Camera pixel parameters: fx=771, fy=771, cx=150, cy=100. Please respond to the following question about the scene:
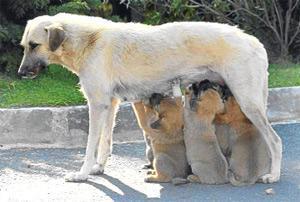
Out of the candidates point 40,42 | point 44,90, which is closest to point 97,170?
point 40,42

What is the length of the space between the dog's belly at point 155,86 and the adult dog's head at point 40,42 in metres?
0.76

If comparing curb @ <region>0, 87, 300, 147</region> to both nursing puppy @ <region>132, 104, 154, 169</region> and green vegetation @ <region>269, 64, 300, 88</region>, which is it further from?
green vegetation @ <region>269, 64, 300, 88</region>

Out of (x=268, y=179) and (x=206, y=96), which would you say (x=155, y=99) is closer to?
(x=206, y=96)

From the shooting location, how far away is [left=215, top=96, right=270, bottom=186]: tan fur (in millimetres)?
7207

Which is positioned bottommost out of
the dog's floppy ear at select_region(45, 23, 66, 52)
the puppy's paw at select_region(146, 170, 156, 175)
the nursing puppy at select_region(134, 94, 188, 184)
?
the puppy's paw at select_region(146, 170, 156, 175)

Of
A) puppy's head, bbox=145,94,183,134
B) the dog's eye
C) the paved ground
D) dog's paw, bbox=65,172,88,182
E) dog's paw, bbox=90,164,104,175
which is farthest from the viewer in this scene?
dog's paw, bbox=90,164,104,175

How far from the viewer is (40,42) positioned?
25.4 feet

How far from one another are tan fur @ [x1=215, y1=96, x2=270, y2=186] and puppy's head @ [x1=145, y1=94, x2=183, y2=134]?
1.23ft

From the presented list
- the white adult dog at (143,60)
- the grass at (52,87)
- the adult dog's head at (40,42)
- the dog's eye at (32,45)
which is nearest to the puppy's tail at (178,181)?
the white adult dog at (143,60)

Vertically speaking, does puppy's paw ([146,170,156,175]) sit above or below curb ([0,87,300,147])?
above

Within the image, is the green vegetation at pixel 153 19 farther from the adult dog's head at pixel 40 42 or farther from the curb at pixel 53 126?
the adult dog's head at pixel 40 42

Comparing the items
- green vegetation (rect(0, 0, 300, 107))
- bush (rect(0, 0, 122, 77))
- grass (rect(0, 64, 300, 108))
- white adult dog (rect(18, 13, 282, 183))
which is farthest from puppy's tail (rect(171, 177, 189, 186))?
bush (rect(0, 0, 122, 77))

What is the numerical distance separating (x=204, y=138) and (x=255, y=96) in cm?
66

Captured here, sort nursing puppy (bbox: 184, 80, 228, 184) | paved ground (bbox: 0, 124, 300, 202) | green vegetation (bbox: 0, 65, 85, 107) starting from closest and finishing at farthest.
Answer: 1. paved ground (bbox: 0, 124, 300, 202)
2. nursing puppy (bbox: 184, 80, 228, 184)
3. green vegetation (bbox: 0, 65, 85, 107)
